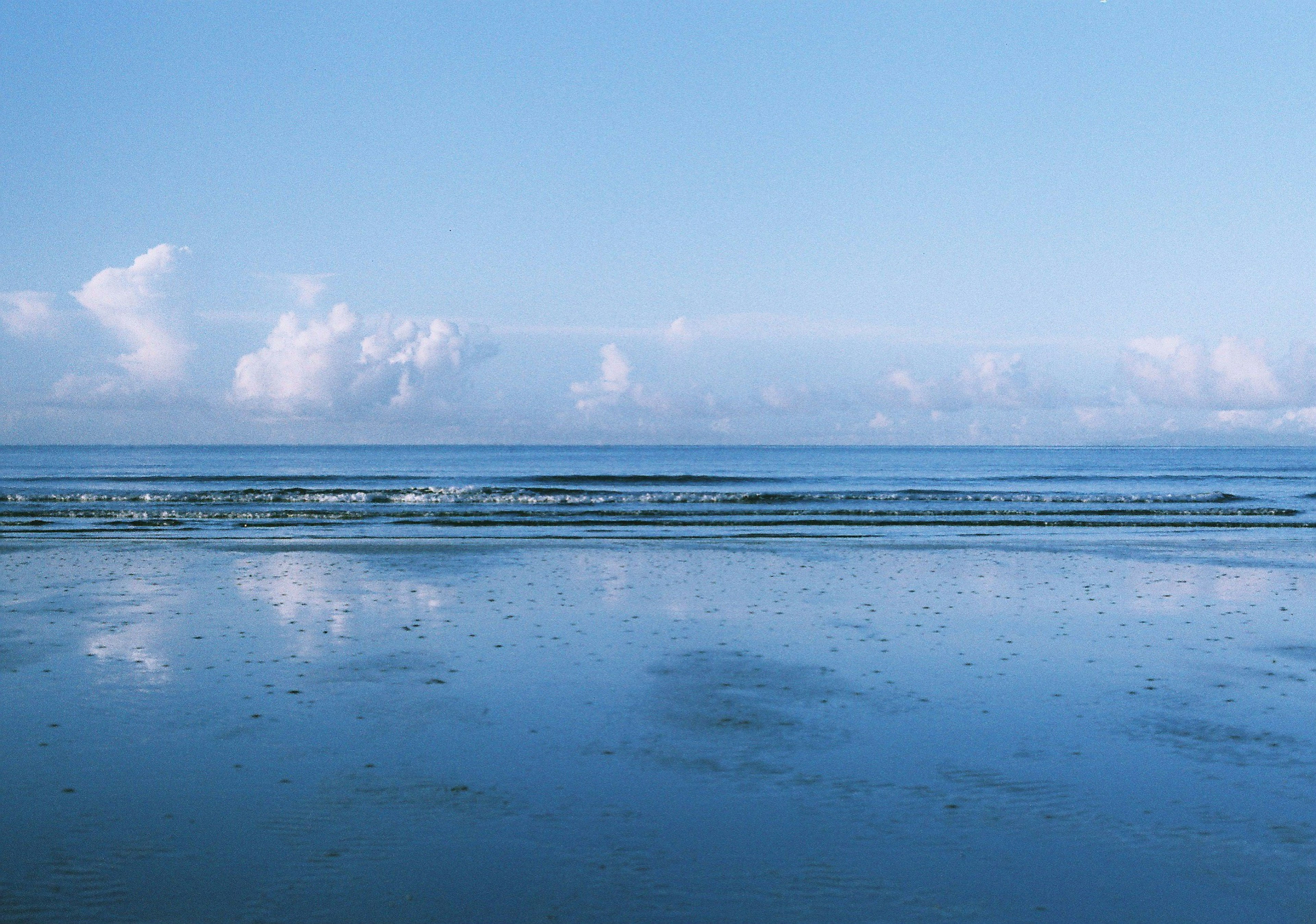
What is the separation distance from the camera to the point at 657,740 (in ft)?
31.6

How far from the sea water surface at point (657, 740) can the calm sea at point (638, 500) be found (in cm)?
1322

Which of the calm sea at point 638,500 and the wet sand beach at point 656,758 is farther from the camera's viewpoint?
the calm sea at point 638,500

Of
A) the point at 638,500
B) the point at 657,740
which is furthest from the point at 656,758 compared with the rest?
the point at 638,500

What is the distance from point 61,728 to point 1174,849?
984cm

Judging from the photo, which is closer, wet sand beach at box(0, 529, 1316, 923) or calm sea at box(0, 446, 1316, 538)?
wet sand beach at box(0, 529, 1316, 923)

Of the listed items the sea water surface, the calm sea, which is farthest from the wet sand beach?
the calm sea

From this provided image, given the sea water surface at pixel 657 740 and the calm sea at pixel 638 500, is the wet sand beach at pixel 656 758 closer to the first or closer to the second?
the sea water surface at pixel 657 740

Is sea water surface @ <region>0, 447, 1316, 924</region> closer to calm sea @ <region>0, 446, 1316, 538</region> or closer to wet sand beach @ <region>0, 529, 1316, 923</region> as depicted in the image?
wet sand beach @ <region>0, 529, 1316, 923</region>

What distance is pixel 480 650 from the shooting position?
539 inches

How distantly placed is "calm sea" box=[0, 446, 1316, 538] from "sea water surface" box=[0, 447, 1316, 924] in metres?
13.2

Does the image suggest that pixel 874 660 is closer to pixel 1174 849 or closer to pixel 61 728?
pixel 1174 849

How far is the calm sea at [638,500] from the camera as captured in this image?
3781cm

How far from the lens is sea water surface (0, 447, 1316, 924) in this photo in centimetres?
645

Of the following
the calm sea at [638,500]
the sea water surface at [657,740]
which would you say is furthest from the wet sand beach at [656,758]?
the calm sea at [638,500]
